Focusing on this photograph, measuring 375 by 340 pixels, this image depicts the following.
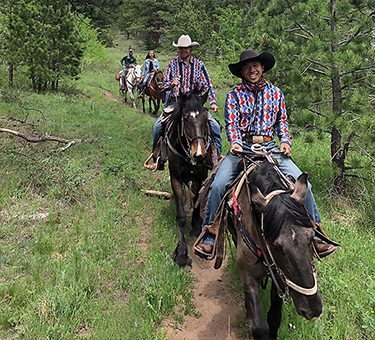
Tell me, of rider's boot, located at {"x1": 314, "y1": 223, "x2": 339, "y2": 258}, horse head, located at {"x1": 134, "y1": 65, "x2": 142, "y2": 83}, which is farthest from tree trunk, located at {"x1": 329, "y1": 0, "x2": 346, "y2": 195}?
horse head, located at {"x1": 134, "y1": 65, "x2": 142, "y2": 83}

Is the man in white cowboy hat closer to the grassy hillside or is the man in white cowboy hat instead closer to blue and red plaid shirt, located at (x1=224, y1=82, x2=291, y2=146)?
the grassy hillside

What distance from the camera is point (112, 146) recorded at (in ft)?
34.1

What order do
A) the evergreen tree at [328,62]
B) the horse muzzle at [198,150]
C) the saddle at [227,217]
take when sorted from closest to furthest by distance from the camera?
the saddle at [227,217], the horse muzzle at [198,150], the evergreen tree at [328,62]

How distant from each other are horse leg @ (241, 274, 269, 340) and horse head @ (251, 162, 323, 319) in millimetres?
488

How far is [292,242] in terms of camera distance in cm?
275

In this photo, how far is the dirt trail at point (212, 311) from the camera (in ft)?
13.6

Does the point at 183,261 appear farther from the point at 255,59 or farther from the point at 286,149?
the point at 255,59

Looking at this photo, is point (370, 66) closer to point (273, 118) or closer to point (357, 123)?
point (357, 123)

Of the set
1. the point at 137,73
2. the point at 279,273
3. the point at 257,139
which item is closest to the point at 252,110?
the point at 257,139

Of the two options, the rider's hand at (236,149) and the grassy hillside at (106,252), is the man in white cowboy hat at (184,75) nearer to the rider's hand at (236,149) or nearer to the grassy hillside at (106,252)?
the grassy hillside at (106,252)

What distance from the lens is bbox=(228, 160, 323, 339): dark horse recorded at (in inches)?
107

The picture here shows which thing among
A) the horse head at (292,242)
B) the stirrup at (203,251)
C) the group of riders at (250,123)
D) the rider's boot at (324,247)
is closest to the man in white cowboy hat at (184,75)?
the group of riders at (250,123)

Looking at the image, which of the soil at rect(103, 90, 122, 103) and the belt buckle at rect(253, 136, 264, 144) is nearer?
the belt buckle at rect(253, 136, 264, 144)

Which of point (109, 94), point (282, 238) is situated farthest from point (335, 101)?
point (109, 94)
